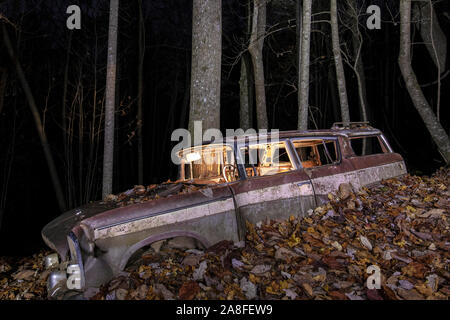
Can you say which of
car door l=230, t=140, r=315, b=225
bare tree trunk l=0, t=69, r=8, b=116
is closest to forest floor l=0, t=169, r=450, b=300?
car door l=230, t=140, r=315, b=225

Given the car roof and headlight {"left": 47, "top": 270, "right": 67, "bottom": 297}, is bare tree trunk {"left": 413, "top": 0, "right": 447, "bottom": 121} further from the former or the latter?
headlight {"left": 47, "top": 270, "right": 67, "bottom": 297}

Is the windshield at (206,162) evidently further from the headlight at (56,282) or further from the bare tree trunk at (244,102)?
the bare tree trunk at (244,102)

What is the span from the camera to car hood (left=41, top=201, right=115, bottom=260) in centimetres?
354

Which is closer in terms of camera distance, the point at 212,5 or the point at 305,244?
the point at 305,244

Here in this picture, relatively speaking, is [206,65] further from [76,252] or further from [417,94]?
[417,94]

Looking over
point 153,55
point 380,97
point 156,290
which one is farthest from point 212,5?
point 380,97

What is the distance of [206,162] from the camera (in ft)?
17.3

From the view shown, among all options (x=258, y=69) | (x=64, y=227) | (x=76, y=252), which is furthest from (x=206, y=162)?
(x=258, y=69)

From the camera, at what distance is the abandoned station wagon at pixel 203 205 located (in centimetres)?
326

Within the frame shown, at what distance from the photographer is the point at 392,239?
165 inches

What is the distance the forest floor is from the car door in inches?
5.7

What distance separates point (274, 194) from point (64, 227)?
107 inches
